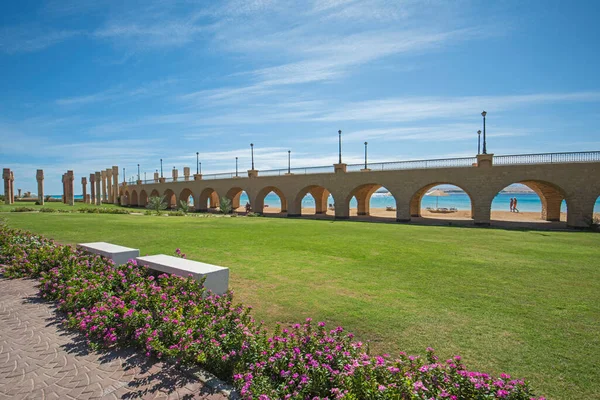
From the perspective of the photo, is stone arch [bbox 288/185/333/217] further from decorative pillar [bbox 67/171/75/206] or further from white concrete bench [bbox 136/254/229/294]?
decorative pillar [bbox 67/171/75/206]

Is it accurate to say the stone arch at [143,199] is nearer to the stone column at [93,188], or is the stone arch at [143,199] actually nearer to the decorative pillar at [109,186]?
the stone column at [93,188]

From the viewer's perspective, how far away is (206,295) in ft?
21.0

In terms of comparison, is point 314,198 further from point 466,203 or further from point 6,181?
point 466,203

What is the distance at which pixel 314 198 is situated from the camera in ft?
124

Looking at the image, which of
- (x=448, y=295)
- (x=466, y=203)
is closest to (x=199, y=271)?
(x=448, y=295)

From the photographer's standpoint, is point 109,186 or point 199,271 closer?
point 199,271

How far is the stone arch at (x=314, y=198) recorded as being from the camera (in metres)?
34.2

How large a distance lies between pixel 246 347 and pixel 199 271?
300cm

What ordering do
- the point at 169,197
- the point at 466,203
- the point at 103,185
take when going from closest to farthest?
1. the point at 169,197
2. the point at 103,185
3. the point at 466,203

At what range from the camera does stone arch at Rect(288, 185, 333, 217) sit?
34.2 metres

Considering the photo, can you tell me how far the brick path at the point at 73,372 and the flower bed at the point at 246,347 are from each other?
266mm

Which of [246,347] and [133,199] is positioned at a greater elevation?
[133,199]

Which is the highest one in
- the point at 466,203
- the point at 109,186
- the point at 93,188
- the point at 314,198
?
the point at 109,186

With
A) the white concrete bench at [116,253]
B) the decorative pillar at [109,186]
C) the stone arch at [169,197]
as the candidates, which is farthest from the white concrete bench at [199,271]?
the decorative pillar at [109,186]
